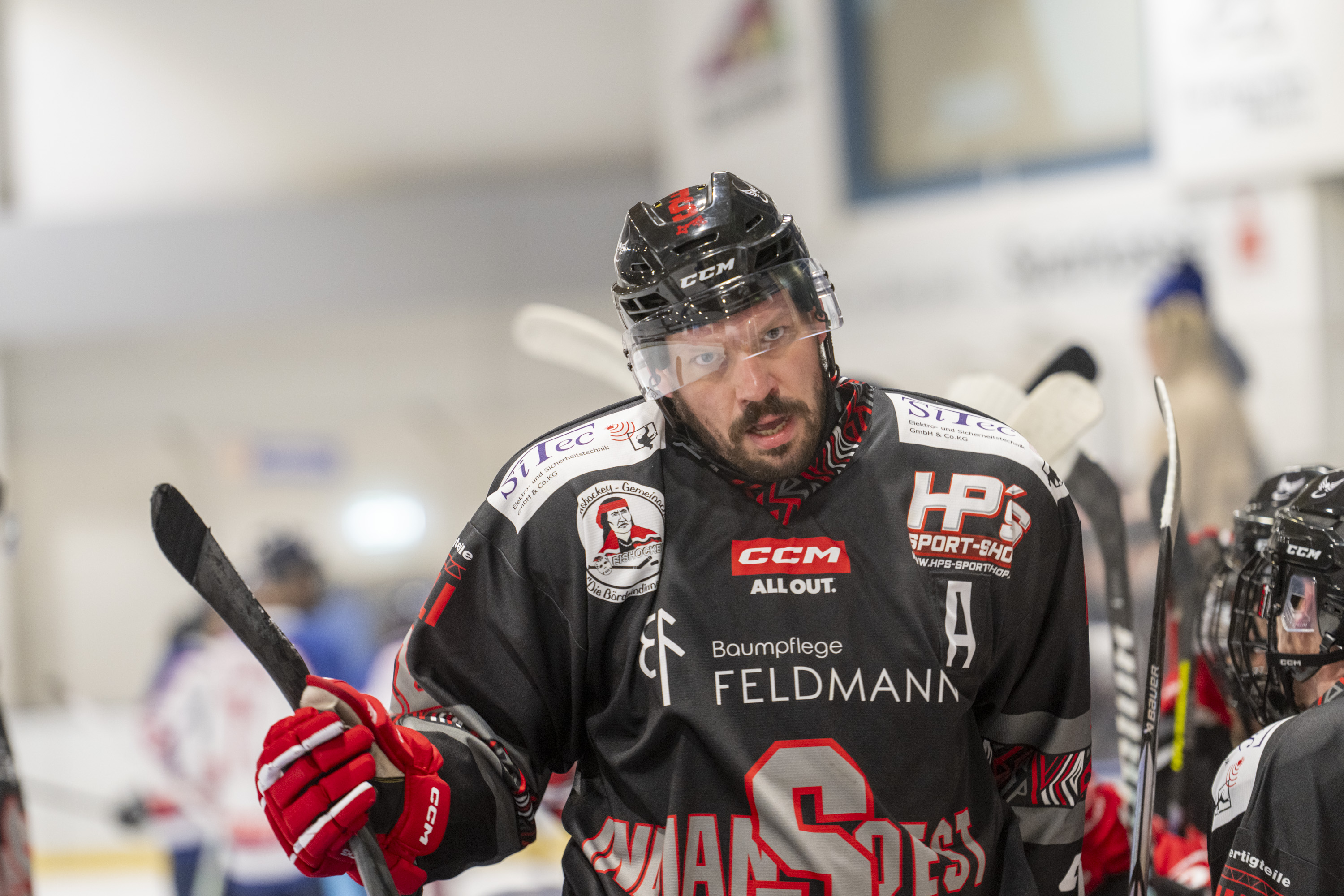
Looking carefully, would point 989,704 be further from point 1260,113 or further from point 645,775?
point 1260,113

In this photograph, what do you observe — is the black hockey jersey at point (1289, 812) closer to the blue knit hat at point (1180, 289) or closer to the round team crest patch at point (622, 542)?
the round team crest patch at point (622, 542)

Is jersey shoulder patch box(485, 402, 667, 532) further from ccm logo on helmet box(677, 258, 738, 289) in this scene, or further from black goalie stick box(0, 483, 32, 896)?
black goalie stick box(0, 483, 32, 896)

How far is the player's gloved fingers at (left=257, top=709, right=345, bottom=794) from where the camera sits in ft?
3.84

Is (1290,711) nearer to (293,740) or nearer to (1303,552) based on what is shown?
(1303,552)

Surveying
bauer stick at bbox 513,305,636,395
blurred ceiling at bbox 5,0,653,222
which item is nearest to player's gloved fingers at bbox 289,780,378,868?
bauer stick at bbox 513,305,636,395

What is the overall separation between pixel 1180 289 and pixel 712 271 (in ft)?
6.99

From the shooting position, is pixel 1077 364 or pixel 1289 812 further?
pixel 1077 364

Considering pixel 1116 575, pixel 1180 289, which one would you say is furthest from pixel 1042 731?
pixel 1180 289

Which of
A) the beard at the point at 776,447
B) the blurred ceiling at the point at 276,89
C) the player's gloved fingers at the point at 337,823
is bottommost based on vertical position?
the player's gloved fingers at the point at 337,823

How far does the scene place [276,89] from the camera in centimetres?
861

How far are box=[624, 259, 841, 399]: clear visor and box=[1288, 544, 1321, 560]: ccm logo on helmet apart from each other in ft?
1.80

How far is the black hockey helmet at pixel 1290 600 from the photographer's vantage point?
138 cm

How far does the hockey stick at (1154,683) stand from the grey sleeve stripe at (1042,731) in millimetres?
93

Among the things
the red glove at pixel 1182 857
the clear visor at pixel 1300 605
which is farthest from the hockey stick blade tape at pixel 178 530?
the red glove at pixel 1182 857
